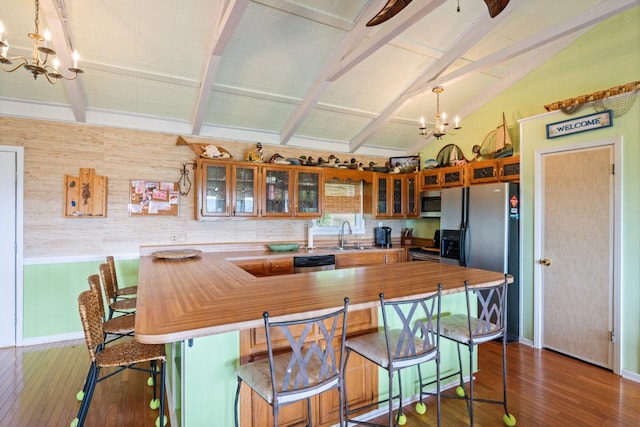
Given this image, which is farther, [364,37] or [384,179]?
[384,179]

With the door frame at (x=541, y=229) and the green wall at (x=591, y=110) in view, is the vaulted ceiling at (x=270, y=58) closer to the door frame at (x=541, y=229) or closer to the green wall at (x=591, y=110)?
the green wall at (x=591, y=110)

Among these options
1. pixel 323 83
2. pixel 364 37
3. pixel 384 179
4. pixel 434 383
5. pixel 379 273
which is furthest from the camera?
pixel 384 179

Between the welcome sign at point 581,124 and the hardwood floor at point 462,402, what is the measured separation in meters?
2.22

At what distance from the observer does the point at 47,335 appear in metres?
3.59

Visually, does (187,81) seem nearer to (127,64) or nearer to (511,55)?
(127,64)

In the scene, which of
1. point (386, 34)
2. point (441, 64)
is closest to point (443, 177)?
point (441, 64)

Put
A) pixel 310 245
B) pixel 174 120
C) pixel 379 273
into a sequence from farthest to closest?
pixel 310 245, pixel 174 120, pixel 379 273

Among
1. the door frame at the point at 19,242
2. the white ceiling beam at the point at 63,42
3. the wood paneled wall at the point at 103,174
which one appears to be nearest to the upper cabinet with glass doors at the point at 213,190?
the wood paneled wall at the point at 103,174

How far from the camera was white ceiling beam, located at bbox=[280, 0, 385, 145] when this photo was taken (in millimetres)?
2926

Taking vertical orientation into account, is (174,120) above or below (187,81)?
below

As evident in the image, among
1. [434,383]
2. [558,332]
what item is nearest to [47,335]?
[434,383]

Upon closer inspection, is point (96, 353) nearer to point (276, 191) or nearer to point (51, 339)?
point (51, 339)

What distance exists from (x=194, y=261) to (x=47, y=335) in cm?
193

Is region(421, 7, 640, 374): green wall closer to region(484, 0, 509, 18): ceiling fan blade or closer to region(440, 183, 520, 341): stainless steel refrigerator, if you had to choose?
region(440, 183, 520, 341): stainless steel refrigerator
